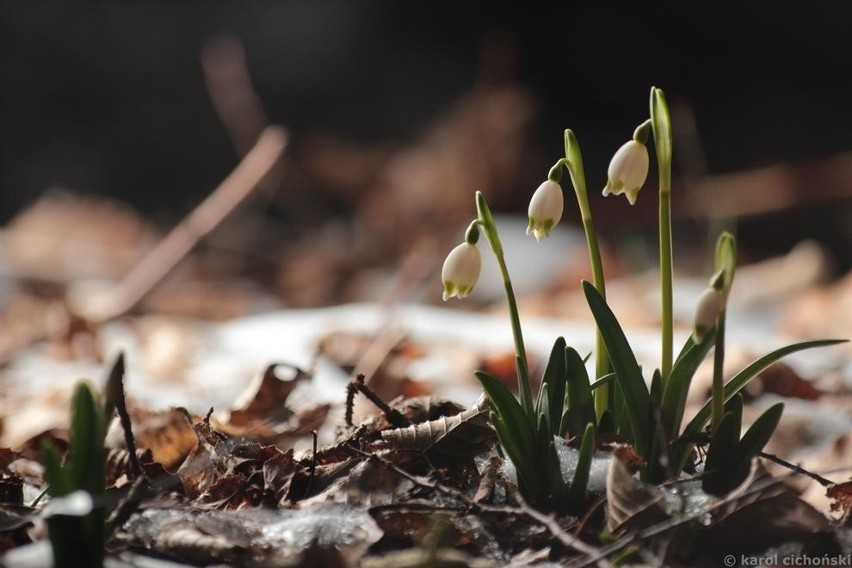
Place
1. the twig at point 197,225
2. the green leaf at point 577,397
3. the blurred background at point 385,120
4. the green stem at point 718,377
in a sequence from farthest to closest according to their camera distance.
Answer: the blurred background at point 385,120 < the twig at point 197,225 < the green leaf at point 577,397 < the green stem at point 718,377

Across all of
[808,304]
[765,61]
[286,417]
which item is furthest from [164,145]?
[286,417]

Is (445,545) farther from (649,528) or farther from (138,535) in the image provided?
(138,535)

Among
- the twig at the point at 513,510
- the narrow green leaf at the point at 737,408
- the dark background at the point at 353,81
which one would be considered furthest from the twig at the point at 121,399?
the dark background at the point at 353,81

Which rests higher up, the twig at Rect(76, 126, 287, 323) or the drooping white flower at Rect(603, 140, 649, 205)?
the twig at Rect(76, 126, 287, 323)

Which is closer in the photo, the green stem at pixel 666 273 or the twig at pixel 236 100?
the green stem at pixel 666 273

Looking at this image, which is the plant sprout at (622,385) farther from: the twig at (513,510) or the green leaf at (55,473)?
the green leaf at (55,473)

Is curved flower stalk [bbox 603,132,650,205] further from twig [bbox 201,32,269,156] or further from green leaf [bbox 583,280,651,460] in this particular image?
twig [bbox 201,32,269,156]

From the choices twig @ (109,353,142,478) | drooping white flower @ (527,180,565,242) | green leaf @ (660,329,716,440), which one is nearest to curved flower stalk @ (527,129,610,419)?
drooping white flower @ (527,180,565,242)
